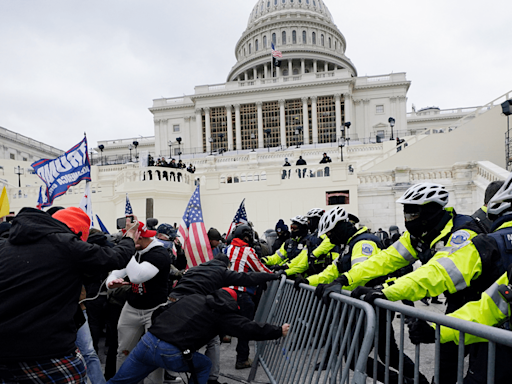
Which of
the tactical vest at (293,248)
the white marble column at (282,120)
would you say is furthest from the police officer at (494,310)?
the white marble column at (282,120)

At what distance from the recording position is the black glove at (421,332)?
2.23 metres

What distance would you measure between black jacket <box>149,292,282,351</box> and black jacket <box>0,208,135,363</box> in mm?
859

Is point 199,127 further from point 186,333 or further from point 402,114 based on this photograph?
point 186,333

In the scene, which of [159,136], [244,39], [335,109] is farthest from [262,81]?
[244,39]

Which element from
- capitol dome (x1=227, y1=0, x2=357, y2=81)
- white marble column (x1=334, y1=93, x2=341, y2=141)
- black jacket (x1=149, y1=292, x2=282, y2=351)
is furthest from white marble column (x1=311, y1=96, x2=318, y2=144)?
black jacket (x1=149, y1=292, x2=282, y2=351)

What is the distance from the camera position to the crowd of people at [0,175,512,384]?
7.83ft

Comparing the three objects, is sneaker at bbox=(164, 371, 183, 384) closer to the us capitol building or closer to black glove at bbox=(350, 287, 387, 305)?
black glove at bbox=(350, 287, 387, 305)

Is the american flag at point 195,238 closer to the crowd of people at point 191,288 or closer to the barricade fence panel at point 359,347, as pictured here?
the crowd of people at point 191,288

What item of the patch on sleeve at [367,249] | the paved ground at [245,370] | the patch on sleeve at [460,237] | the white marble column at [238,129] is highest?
the white marble column at [238,129]

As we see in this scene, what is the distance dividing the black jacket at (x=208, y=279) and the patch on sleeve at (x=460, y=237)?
2071 mm

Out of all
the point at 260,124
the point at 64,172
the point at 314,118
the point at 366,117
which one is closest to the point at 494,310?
the point at 64,172

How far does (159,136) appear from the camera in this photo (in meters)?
65.7

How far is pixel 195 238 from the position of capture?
7027mm

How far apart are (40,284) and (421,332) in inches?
87.9
